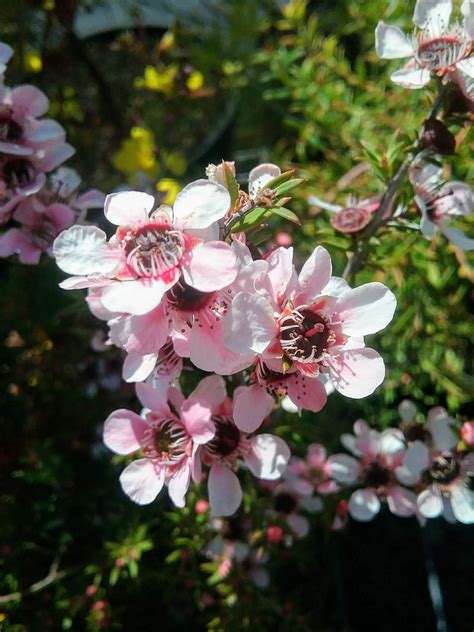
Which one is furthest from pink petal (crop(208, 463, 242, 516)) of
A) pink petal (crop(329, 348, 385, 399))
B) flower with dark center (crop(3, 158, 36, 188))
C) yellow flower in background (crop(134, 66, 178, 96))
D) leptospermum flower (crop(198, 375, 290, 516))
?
yellow flower in background (crop(134, 66, 178, 96))

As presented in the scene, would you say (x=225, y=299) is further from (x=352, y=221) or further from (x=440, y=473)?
(x=440, y=473)

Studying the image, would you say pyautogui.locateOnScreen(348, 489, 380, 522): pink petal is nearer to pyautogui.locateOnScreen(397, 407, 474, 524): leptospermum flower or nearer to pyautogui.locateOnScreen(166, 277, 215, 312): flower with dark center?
pyautogui.locateOnScreen(397, 407, 474, 524): leptospermum flower

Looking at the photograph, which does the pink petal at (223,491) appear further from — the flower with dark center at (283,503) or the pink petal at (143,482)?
the flower with dark center at (283,503)

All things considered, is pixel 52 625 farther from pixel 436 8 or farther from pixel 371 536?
pixel 436 8

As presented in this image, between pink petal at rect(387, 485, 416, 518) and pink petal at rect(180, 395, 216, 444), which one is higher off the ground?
pink petal at rect(180, 395, 216, 444)

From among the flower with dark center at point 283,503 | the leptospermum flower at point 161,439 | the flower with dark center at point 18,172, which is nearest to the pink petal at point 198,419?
the leptospermum flower at point 161,439

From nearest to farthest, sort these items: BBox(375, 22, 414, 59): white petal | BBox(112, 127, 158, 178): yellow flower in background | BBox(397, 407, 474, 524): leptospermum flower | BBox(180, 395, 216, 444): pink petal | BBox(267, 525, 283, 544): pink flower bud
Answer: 1. BBox(180, 395, 216, 444): pink petal
2. BBox(375, 22, 414, 59): white petal
3. BBox(397, 407, 474, 524): leptospermum flower
4. BBox(267, 525, 283, 544): pink flower bud
5. BBox(112, 127, 158, 178): yellow flower in background

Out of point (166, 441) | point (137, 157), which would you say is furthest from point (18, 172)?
point (137, 157)

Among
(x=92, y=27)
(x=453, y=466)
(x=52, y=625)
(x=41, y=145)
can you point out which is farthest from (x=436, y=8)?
(x=92, y=27)
